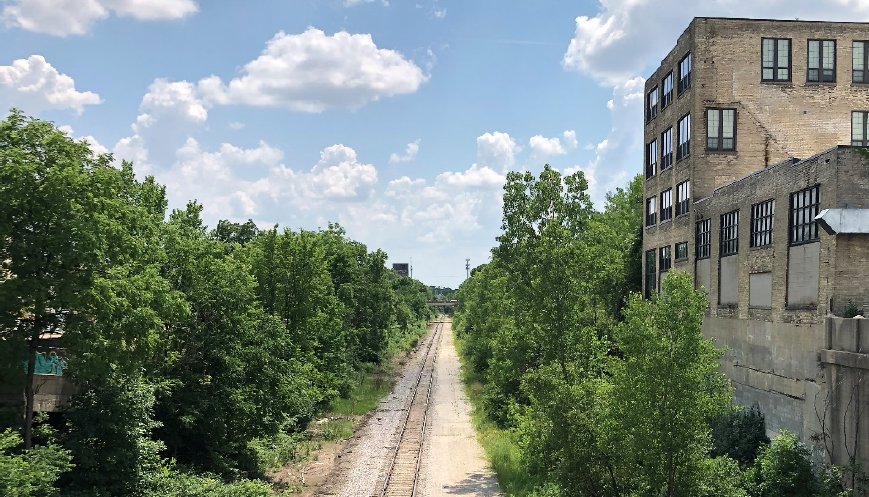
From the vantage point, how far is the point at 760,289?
25875 mm

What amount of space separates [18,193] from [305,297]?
22561 millimetres

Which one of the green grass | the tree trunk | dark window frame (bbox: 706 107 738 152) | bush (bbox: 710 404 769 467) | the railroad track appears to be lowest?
the railroad track

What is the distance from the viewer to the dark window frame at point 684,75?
1314 inches

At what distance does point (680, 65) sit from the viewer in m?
34.7

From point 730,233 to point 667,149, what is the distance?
946 centimetres

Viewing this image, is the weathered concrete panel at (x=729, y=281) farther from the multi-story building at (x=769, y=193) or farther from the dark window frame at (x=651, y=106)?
the dark window frame at (x=651, y=106)

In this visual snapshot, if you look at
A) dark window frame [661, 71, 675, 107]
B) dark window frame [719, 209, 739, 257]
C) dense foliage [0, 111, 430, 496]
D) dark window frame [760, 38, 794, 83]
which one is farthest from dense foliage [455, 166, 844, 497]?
dense foliage [0, 111, 430, 496]

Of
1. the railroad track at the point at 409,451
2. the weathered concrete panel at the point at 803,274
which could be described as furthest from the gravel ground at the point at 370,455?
the weathered concrete panel at the point at 803,274

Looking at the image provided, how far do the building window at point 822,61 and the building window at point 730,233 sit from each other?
9.21 m

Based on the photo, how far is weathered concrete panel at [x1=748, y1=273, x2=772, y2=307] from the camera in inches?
990

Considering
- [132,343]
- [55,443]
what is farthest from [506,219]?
[55,443]

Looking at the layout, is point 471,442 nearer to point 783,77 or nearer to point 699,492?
point 699,492

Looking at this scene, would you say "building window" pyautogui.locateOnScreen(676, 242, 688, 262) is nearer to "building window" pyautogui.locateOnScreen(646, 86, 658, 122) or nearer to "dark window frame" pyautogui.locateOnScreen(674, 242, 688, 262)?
"dark window frame" pyautogui.locateOnScreen(674, 242, 688, 262)

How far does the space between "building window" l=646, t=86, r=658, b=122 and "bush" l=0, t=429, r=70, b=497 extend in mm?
35036
